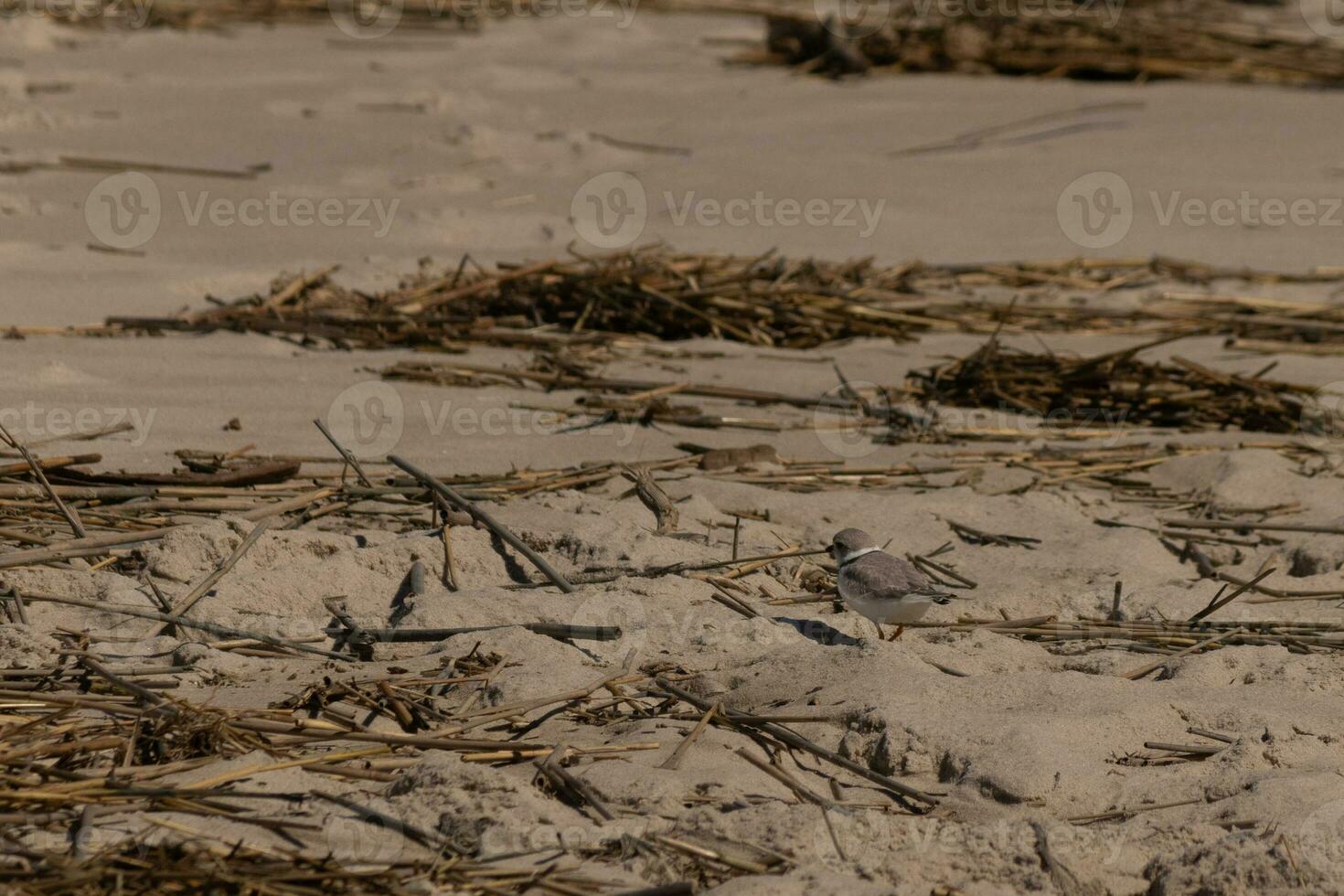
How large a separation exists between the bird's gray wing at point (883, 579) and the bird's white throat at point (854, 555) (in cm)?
4

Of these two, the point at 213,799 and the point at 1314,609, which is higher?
the point at 213,799

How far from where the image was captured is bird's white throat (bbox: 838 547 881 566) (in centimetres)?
322

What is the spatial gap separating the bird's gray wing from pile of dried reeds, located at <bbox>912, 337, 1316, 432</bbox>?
190cm

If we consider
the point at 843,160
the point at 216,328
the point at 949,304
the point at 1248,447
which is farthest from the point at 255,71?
the point at 1248,447

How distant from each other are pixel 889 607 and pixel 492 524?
2.99ft

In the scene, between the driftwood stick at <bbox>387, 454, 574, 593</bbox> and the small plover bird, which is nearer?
the small plover bird

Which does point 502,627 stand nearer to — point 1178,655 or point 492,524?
point 492,524

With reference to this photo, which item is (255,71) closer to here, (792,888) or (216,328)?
(216,328)

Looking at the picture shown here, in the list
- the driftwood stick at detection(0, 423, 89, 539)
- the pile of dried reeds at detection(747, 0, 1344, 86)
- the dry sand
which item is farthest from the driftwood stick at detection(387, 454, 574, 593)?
the pile of dried reeds at detection(747, 0, 1344, 86)

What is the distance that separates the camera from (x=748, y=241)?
21.9 ft

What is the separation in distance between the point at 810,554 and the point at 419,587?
940 millimetres

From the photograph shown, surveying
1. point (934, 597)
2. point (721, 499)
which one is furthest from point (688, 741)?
point (721, 499)

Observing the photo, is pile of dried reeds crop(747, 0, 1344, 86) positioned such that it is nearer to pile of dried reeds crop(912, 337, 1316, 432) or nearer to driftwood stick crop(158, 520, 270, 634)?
pile of dried reeds crop(912, 337, 1316, 432)

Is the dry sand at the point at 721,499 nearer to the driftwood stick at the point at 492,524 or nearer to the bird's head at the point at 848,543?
the driftwood stick at the point at 492,524
